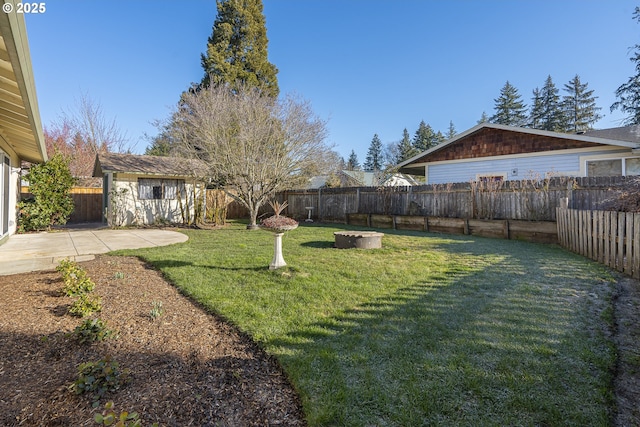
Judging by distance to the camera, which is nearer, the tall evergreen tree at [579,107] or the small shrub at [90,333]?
the small shrub at [90,333]

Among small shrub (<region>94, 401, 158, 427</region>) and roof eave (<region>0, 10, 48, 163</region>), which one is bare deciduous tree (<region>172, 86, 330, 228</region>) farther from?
small shrub (<region>94, 401, 158, 427</region>)

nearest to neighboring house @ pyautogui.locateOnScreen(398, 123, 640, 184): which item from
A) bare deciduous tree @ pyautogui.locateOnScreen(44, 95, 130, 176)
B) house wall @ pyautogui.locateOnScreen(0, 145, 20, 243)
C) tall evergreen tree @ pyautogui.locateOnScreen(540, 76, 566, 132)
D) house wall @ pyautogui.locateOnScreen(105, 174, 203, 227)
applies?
house wall @ pyautogui.locateOnScreen(105, 174, 203, 227)

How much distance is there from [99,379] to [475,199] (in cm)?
1019

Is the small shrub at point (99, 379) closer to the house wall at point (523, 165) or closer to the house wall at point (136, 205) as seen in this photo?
the house wall at point (523, 165)

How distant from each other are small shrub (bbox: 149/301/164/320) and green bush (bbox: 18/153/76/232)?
397 inches

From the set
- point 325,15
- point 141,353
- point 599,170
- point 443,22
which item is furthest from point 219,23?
point 141,353

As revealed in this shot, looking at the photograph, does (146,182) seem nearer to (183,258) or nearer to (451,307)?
(183,258)

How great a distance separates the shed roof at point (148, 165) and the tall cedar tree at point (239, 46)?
899 centimetres

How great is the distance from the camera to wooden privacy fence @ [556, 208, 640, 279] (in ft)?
14.6

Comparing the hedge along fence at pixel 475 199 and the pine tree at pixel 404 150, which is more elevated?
the pine tree at pixel 404 150

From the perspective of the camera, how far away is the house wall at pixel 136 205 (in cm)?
1254

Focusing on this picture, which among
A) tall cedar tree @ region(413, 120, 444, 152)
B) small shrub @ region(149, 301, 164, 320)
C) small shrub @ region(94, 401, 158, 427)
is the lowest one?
small shrub @ region(149, 301, 164, 320)

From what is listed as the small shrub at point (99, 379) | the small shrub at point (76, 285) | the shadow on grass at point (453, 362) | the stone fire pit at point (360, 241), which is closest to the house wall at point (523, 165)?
the stone fire pit at point (360, 241)

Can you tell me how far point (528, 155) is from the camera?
11.1 m
